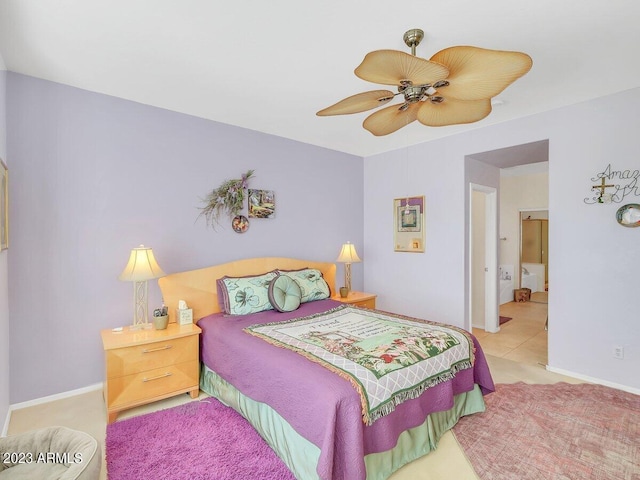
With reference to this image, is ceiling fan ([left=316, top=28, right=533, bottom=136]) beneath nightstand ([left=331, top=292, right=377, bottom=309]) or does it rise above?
above

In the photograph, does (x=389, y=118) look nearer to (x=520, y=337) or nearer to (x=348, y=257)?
(x=348, y=257)

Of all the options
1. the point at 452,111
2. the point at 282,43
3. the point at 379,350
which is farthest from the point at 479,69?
the point at 379,350

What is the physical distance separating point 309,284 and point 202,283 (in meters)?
1.06

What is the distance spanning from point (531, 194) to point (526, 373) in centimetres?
472

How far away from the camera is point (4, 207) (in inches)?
86.8

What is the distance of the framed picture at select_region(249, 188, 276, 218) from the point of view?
12.1ft

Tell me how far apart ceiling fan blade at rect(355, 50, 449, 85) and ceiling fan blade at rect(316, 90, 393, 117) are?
16cm

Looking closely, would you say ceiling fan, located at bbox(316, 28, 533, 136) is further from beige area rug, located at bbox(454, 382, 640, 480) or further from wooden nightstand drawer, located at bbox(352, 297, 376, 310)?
wooden nightstand drawer, located at bbox(352, 297, 376, 310)

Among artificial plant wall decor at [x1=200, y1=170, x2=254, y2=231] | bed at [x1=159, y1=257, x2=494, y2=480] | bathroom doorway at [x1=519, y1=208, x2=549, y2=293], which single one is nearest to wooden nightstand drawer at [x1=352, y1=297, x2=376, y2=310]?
bed at [x1=159, y1=257, x2=494, y2=480]

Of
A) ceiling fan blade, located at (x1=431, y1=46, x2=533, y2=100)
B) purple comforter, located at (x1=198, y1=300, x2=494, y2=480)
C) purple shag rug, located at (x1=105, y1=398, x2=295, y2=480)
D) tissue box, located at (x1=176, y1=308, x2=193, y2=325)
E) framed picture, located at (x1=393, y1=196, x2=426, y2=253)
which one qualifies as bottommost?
purple shag rug, located at (x1=105, y1=398, x2=295, y2=480)

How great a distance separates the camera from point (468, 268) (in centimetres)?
392

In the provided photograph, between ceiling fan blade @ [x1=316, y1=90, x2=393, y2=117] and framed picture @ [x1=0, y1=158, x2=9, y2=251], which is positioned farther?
framed picture @ [x1=0, y1=158, x2=9, y2=251]

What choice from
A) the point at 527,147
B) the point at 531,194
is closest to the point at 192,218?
the point at 527,147

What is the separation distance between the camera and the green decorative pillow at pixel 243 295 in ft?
9.85
